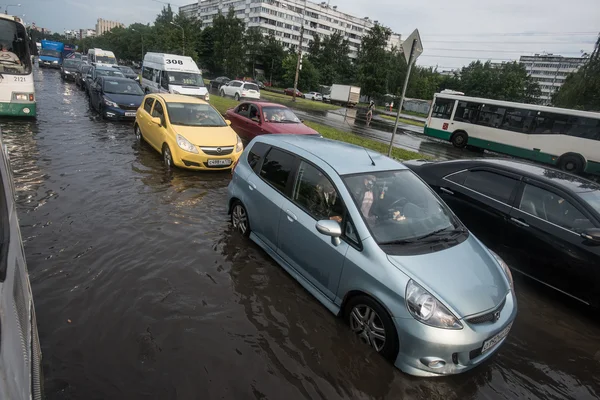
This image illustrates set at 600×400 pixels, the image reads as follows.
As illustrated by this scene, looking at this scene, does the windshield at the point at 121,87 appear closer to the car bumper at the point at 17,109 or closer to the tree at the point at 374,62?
the car bumper at the point at 17,109

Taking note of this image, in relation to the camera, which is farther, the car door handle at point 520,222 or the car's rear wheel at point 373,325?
the car door handle at point 520,222

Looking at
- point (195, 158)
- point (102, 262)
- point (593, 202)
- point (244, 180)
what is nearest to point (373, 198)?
point (244, 180)

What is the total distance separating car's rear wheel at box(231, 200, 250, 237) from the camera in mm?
5340

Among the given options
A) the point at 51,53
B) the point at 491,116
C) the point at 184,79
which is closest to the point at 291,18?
the point at 51,53

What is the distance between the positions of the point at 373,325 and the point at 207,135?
6.48 metres

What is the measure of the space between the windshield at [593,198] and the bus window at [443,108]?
645 inches

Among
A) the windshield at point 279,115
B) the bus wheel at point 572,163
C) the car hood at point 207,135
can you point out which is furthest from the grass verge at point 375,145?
the bus wheel at point 572,163

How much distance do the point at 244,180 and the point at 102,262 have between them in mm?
2117

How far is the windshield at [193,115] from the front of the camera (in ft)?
29.3

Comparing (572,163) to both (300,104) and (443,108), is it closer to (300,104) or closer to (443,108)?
(443,108)

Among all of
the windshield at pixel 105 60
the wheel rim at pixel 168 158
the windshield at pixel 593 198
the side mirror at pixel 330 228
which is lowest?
the wheel rim at pixel 168 158

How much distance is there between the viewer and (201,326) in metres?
3.62

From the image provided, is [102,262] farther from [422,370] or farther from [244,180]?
[422,370]

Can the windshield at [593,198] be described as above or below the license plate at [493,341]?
above
